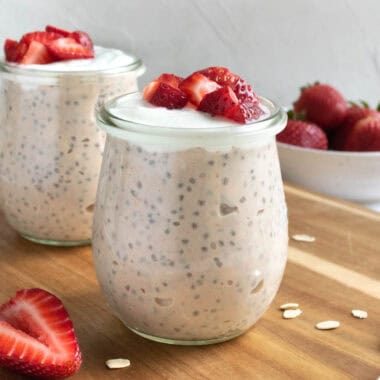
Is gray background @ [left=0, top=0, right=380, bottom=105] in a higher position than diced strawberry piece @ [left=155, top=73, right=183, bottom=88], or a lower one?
lower

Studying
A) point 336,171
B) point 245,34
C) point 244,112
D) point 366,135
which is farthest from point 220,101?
point 245,34

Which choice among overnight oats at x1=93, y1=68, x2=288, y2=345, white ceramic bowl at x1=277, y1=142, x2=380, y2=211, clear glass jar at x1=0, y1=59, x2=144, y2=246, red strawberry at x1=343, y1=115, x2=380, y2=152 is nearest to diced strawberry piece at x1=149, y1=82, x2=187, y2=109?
overnight oats at x1=93, y1=68, x2=288, y2=345

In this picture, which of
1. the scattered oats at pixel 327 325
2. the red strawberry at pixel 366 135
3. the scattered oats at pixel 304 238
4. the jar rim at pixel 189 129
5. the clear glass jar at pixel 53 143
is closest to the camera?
the jar rim at pixel 189 129

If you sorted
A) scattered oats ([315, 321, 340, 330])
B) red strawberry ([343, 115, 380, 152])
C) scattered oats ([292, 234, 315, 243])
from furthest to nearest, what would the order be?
red strawberry ([343, 115, 380, 152])
scattered oats ([292, 234, 315, 243])
scattered oats ([315, 321, 340, 330])

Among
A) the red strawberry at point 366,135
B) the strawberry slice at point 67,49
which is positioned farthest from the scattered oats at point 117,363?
the red strawberry at point 366,135

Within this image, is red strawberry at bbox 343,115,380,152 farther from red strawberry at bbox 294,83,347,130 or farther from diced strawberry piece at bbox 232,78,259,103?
diced strawberry piece at bbox 232,78,259,103

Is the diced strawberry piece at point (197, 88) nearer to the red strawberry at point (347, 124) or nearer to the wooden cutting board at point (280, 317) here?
the wooden cutting board at point (280, 317)

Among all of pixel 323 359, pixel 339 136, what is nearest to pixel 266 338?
pixel 323 359
